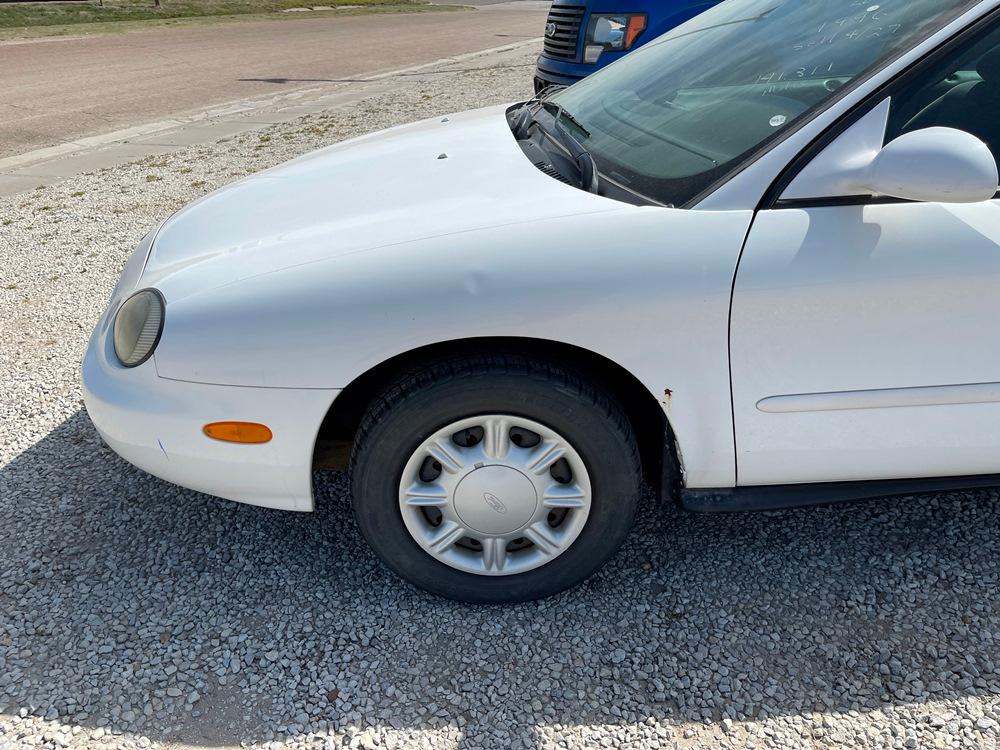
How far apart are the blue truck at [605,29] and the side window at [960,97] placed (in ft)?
16.3

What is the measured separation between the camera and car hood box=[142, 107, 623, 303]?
7.13 feet

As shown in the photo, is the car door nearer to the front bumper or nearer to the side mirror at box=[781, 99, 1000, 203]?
the side mirror at box=[781, 99, 1000, 203]

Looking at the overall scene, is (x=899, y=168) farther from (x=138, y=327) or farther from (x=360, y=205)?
(x=138, y=327)

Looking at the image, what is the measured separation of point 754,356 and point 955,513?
3.88 feet

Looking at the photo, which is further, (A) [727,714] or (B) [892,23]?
(B) [892,23]

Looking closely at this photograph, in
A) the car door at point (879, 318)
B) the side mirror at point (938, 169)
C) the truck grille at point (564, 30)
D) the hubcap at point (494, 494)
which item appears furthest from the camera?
the truck grille at point (564, 30)

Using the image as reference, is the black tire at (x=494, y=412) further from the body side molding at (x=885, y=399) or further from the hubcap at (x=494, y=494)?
the body side molding at (x=885, y=399)

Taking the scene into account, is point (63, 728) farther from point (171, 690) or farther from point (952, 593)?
point (952, 593)

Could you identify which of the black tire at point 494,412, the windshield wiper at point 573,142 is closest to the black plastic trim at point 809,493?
the black tire at point 494,412

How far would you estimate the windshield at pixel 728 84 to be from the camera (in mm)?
2139

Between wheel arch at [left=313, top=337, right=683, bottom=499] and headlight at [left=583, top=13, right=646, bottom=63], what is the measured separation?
541 centimetres

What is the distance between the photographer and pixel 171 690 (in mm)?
2133

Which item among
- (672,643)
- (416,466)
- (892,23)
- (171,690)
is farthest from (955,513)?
(171,690)

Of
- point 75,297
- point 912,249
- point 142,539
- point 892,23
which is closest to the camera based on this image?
point 912,249
